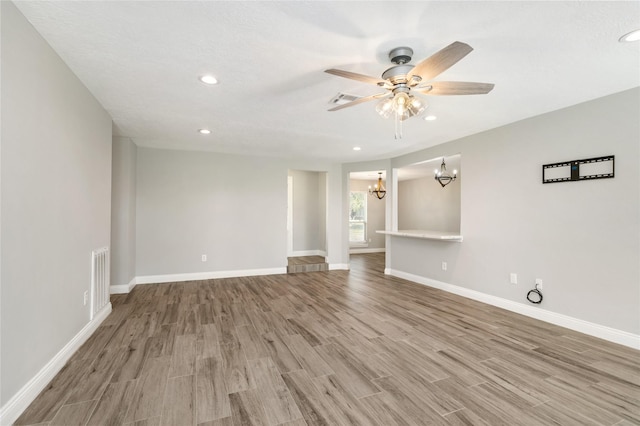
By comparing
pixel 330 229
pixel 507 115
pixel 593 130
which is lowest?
pixel 330 229

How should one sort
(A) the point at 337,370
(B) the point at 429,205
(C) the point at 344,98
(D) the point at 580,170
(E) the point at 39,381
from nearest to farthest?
(E) the point at 39,381 → (A) the point at 337,370 → (C) the point at 344,98 → (D) the point at 580,170 → (B) the point at 429,205

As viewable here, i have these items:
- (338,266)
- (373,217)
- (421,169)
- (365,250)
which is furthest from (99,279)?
(373,217)

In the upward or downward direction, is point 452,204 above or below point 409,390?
above

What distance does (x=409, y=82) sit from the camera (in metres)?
2.08

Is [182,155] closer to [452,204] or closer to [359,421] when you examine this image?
[359,421]

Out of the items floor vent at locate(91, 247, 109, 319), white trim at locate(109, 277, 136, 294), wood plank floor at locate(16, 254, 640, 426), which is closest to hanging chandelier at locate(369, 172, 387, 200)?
wood plank floor at locate(16, 254, 640, 426)

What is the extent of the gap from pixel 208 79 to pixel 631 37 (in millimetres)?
3159

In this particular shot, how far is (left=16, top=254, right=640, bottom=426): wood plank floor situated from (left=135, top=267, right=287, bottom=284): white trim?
1.40 meters

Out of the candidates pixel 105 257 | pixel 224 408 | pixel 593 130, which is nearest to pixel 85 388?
pixel 224 408

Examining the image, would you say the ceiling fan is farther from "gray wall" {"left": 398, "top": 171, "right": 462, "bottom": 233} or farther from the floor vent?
"gray wall" {"left": 398, "top": 171, "right": 462, "bottom": 233}

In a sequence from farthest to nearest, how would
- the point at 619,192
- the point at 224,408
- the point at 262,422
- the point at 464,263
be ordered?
Result: 1. the point at 464,263
2. the point at 619,192
3. the point at 224,408
4. the point at 262,422

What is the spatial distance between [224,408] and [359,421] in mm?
841

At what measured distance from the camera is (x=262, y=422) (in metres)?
1.66

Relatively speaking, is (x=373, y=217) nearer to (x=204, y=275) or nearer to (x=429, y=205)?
(x=429, y=205)
